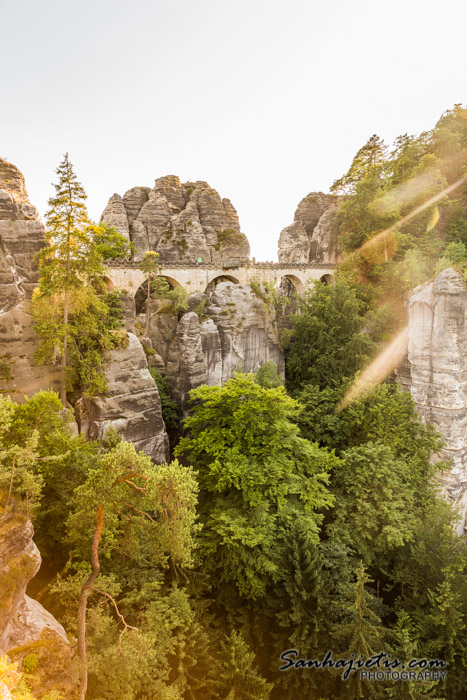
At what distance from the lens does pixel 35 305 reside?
49.7 feet

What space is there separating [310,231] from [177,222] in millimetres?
17947

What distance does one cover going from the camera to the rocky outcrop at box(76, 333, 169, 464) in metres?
16.2

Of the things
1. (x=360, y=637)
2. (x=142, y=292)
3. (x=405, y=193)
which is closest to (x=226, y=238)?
(x=142, y=292)

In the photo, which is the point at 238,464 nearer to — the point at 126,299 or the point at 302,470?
the point at 302,470

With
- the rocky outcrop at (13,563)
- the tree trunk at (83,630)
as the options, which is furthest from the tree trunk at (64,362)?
the tree trunk at (83,630)

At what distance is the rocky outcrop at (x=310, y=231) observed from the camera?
135ft

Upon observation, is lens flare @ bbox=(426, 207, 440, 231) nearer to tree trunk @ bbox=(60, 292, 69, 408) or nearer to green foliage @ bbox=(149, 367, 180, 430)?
green foliage @ bbox=(149, 367, 180, 430)

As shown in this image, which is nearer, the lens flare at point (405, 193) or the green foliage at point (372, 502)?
the green foliage at point (372, 502)

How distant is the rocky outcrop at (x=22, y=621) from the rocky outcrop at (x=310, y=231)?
39461 millimetres

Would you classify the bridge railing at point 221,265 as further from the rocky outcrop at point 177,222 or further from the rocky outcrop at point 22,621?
the rocky outcrop at point 22,621

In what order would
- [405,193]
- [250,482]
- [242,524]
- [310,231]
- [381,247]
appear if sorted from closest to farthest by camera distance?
1. [242,524]
2. [250,482]
3. [381,247]
4. [405,193]
5. [310,231]

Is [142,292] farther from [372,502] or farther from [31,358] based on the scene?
[372,502]

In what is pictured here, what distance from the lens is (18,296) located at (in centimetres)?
1504

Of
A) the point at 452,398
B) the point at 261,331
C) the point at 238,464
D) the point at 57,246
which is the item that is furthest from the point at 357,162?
the point at 238,464
